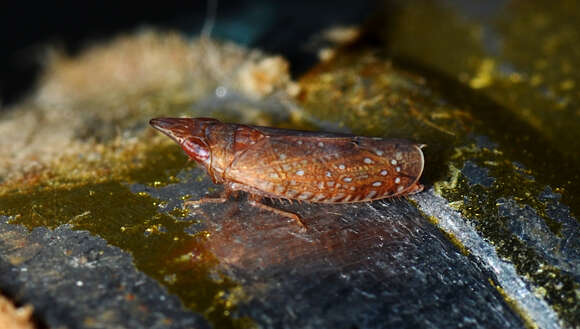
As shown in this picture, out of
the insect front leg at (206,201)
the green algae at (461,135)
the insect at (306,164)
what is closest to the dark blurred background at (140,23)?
the green algae at (461,135)

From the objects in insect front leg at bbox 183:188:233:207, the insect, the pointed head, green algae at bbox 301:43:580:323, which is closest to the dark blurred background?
green algae at bbox 301:43:580:323

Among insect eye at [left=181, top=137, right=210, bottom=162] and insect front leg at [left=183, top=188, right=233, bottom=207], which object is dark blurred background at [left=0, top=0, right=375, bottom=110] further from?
insect front leg at [left=183, top=188, right=233, bottom=207]

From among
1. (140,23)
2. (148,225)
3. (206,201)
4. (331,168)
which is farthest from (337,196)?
(140,23)

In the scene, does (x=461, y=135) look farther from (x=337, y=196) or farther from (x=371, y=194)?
(x=337, y=196)

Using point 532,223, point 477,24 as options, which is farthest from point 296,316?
point 477,24

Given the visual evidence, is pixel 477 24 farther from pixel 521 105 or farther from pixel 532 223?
pixel 532 223

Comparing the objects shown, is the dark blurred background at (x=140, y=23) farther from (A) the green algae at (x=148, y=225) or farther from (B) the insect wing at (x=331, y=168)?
(A) the green algae at (x=148, y=225)
